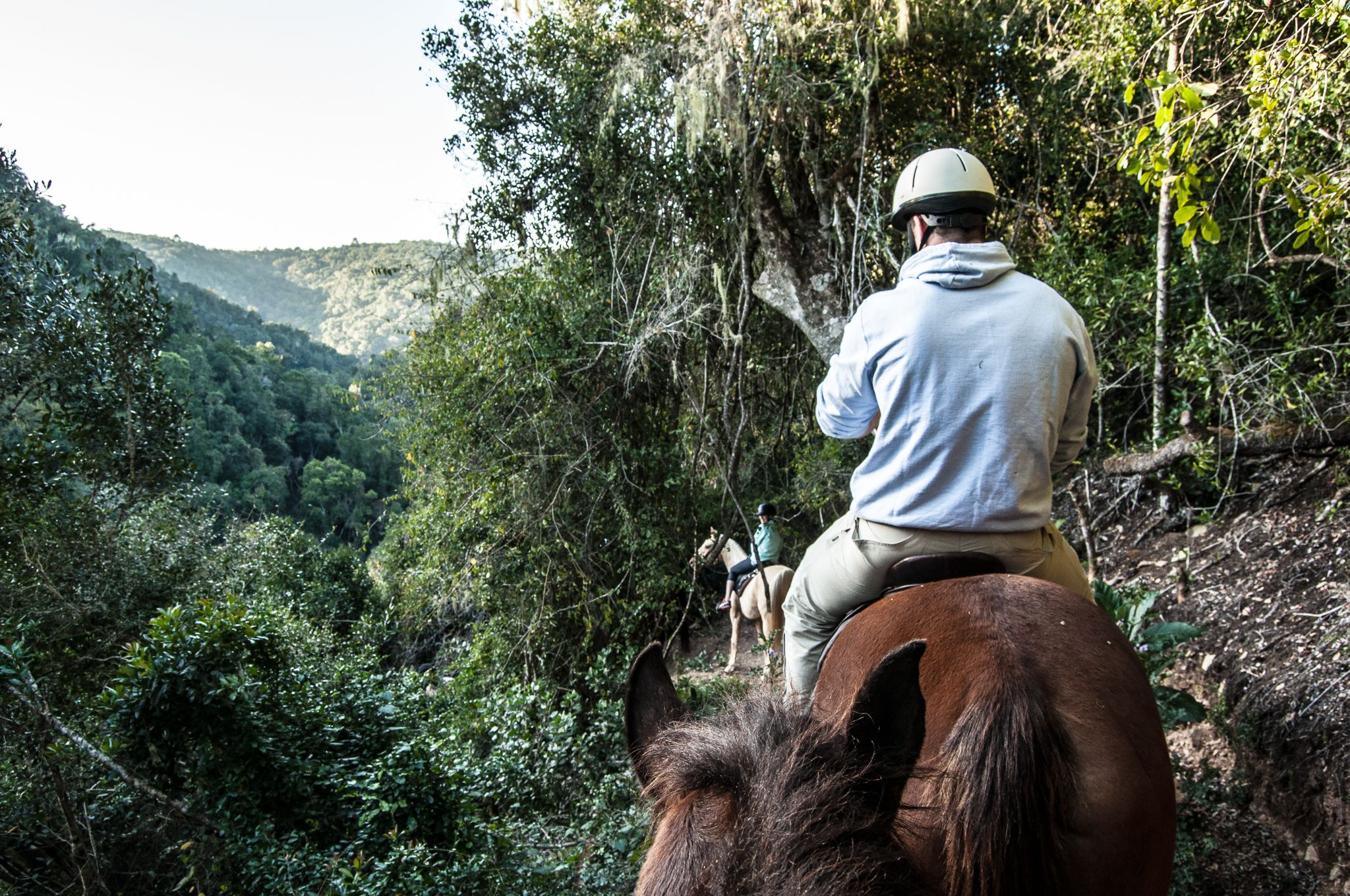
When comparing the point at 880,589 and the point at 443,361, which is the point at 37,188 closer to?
the point at 443,361

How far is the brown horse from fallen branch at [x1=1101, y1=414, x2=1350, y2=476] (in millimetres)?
4723

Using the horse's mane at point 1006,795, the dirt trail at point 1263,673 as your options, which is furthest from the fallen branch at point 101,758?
the horse's mane at point 1006,795

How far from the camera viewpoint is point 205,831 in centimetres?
453

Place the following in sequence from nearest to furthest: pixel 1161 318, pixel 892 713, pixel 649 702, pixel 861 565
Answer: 1. pixel 892 713
2. pixel 649 702
3. pixel 861 565
4. pixel 1161 318

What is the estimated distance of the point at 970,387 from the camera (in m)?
1.96

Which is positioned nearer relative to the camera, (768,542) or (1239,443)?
(1239,443)

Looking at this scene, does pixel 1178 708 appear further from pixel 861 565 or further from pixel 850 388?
pixel 850 388

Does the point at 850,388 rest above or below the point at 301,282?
below

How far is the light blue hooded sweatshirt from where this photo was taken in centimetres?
196

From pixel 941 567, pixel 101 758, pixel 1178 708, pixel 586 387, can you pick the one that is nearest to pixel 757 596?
pixel 586 387

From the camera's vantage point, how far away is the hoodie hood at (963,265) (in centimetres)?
201

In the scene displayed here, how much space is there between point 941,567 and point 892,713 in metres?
0.89

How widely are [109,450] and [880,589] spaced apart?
9084 millimetres

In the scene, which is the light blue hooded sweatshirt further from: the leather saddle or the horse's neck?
the horse's neck
